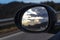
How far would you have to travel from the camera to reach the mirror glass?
173 cm

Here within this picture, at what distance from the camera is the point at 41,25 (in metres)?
1.73

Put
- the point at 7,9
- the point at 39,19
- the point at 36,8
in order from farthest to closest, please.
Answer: the point at 7,9, the point at 36,8, the point at 39,19

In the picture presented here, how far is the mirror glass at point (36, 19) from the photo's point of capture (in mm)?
1729

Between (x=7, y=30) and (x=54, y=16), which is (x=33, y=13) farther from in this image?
(x=7, y=30)

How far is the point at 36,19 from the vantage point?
1.74 meters

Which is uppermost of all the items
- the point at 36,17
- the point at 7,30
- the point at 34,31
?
the point at 36,17

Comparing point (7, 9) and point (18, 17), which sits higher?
point (18, 17)

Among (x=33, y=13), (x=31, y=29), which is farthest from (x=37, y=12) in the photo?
(x=31, y=29)

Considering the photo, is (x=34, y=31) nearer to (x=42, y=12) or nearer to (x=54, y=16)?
(x=42, y=12)

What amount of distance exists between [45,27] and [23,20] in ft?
0.85

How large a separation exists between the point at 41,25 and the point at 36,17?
0.07 m

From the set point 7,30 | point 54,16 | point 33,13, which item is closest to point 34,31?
point 33,13

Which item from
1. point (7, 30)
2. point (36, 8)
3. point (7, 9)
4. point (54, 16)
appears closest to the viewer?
point (54, 16)

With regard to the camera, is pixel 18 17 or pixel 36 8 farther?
pixel 18 17
